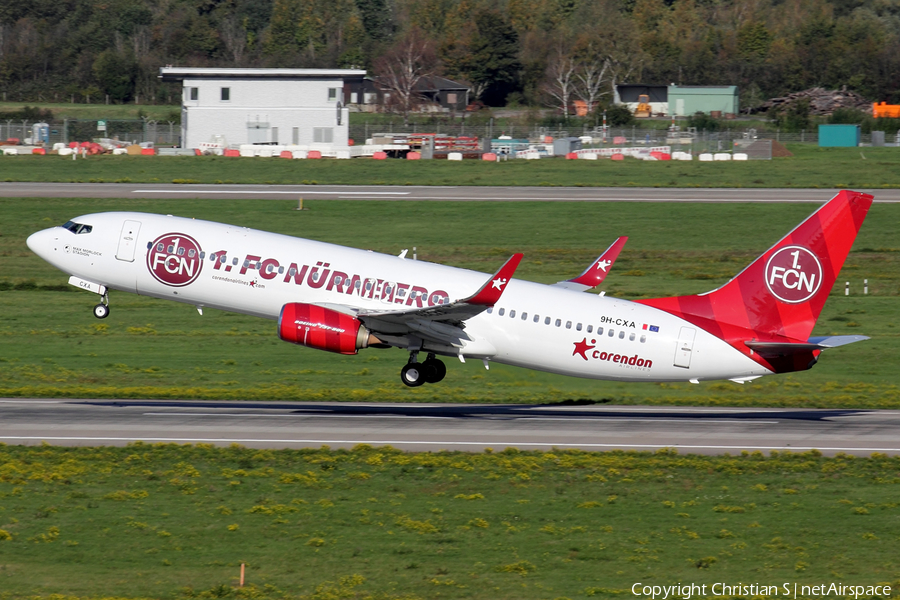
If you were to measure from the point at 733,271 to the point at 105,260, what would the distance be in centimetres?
4577

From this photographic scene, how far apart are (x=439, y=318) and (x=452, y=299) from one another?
1173 millimetres

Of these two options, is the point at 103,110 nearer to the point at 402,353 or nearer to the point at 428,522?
the point at 402,353

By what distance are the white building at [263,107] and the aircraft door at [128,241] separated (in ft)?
282

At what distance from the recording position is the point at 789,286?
133 ft

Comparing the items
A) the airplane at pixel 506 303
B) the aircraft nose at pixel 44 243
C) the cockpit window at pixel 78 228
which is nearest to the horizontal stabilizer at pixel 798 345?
the airplane at pixel 506 303

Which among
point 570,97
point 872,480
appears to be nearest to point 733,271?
point 872,480

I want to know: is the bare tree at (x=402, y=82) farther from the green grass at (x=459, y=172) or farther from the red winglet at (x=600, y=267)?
the red winglet at (x=600, y=267)

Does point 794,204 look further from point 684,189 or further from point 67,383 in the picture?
point 67,383

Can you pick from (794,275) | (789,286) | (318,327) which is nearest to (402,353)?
(318,327)

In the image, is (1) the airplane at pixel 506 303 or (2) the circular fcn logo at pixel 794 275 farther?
(1) the airplane at pixel 506 303

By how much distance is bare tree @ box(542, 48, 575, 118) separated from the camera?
182m

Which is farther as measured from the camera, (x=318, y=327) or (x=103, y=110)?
(x=103, y=110)

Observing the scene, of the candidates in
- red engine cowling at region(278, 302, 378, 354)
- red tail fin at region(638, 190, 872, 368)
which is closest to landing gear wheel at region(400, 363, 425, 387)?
red engine cowling at region(278, 302, 378, 354)

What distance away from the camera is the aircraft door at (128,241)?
1671 inches
